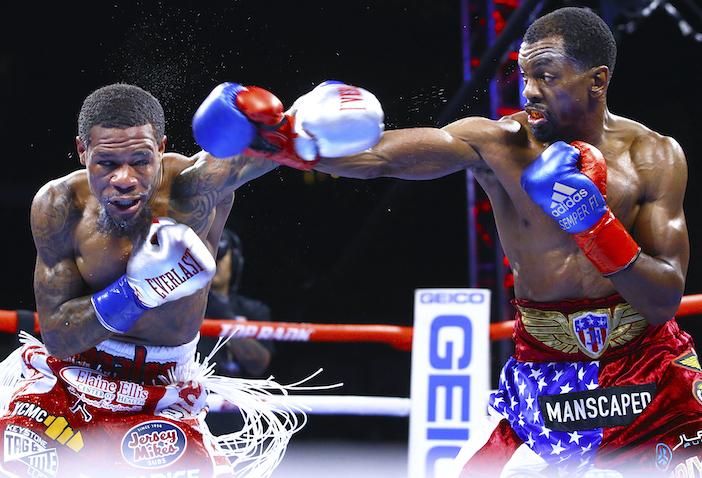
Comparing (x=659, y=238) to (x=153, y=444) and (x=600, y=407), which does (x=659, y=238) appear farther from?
(x=153, y=444)

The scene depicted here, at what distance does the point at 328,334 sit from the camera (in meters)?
2.49

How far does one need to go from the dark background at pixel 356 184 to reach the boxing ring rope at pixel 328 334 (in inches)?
54.7

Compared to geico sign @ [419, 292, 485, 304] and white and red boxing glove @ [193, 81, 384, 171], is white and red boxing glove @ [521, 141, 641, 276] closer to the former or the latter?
white and red boxing glove @ [193, 81, 384, 171]

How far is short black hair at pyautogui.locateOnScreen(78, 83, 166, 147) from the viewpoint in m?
1.57

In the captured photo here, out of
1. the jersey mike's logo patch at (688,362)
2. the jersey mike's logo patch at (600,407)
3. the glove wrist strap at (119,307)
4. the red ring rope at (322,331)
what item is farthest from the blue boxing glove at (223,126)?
the red ring rope at (322,331)

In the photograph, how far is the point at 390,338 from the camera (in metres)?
2.49

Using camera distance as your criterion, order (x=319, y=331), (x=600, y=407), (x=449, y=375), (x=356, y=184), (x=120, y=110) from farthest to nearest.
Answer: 1. (x=356, y=184)
2. (x=319, y=331)
3. (x=449, y=375)
4. (x=120, y=110)
5. (x=600, y=407)

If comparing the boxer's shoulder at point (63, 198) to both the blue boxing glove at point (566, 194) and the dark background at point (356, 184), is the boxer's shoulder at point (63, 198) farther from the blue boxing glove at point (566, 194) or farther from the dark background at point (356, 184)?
the dark background at point (356, 184)

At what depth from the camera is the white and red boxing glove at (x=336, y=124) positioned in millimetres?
1330

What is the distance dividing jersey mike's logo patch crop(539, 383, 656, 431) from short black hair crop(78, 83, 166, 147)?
110 cm

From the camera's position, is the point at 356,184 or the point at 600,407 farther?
the point at 356,184

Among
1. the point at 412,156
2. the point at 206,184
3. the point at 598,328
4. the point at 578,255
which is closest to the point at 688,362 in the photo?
the point at 598,328

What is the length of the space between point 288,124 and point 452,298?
113cm

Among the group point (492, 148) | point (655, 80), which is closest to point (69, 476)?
point (492, 148)
